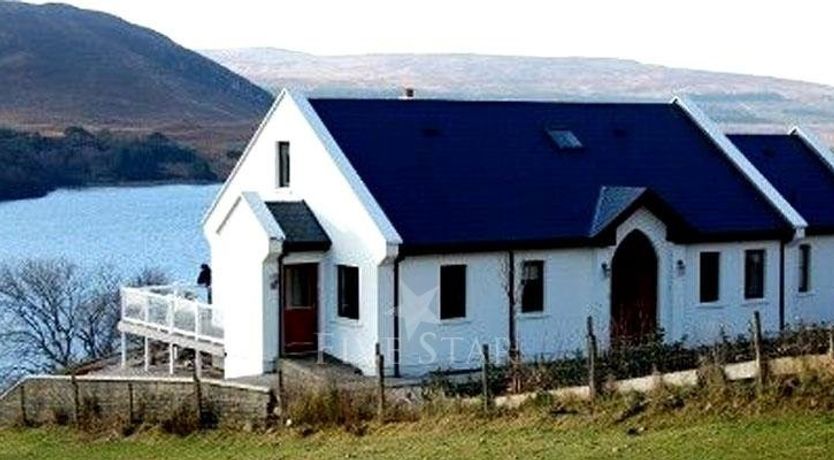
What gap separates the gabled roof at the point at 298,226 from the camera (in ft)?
101

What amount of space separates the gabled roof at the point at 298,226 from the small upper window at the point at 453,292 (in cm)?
268

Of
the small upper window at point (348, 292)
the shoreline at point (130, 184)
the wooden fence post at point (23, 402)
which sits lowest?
the wooden fence post at point (23, 402)

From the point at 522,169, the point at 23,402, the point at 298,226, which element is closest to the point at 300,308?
the point at 298,226

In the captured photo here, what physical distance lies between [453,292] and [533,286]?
82.4 inches

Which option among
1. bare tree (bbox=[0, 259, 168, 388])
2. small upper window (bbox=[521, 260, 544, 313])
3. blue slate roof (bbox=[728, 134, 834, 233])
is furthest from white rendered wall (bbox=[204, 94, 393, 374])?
bare tree (bbox=[0, 259, 168, 388])

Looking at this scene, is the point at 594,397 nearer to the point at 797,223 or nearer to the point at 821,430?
the point at 821,430

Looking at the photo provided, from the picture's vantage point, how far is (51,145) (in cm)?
18062

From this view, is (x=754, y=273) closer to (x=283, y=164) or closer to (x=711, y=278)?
(x=711, y=278)

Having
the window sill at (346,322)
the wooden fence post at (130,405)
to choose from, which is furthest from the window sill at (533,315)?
the wooden fence post at (130,405)

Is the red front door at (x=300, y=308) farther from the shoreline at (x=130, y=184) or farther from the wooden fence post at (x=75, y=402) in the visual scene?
the shoreline at (x=130, y=184)

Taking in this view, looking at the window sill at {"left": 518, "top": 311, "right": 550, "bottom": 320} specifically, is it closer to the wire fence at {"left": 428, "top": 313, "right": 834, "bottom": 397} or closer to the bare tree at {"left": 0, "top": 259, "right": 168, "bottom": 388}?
the wire fence at {"left": 428, "top": 313, "right": 834, "bottom": 397}

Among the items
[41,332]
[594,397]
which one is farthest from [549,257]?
[41,332]

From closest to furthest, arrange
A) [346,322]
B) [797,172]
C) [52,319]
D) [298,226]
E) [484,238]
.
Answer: [346,322], [484,238], [298,226], [797,172], [52,319]

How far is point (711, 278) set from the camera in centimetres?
3406
